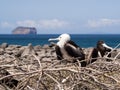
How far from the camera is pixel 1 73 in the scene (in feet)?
16.8

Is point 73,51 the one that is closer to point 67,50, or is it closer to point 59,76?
point 67,50

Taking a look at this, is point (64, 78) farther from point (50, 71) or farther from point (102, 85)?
point (102, 85)

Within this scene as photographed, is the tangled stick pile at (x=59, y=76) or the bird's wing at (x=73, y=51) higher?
the tangled stick pile at (x=59, y=76)

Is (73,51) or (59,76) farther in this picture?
(73,51)

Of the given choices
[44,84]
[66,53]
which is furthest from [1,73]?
[66,53]

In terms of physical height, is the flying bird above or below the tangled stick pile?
below

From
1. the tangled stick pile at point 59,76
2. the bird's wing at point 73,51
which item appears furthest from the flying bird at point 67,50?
the tangled stick pile at point 59,76

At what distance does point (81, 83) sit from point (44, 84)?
0.47 metres

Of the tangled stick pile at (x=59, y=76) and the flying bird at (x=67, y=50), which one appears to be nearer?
the tangled stick pile at (x=59, y=76)

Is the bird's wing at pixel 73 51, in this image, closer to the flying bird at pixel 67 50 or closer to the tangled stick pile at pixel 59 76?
the flying bird at pixel 67 50

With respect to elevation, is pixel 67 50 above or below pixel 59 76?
below

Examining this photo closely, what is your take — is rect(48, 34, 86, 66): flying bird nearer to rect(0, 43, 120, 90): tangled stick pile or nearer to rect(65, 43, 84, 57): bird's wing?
rect(65, 43, 84, 57): bird's wing

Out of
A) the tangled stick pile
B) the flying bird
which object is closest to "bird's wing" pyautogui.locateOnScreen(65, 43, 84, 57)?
the flying bird

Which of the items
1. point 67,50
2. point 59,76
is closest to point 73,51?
point 67,50
